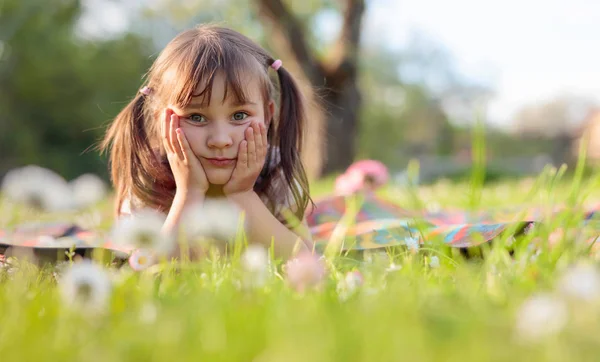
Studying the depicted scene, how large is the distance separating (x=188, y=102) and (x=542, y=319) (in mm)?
1442

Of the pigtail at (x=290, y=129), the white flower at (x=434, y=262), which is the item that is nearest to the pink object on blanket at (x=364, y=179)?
the pigtail at (x=290, y=129)

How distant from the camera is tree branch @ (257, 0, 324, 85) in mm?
8891

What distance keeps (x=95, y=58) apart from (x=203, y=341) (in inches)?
702

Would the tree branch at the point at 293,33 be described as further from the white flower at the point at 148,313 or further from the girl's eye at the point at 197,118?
the white flower at the point at 148,313

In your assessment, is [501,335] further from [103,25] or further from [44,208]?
[103,25]

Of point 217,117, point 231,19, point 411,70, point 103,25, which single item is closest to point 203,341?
point 217,117

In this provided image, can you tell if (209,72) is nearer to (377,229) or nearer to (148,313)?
(377,229)

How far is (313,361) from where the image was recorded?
0.66 metres

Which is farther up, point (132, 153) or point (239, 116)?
point (239, 116)

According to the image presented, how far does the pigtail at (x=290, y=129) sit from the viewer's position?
2.35m

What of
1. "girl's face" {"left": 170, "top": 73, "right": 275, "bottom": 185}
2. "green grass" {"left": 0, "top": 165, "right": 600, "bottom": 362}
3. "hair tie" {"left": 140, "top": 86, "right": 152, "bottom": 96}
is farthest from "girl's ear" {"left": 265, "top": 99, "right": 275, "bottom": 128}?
"green grass" {"left": 0, "top": 165, "right": 600, "bottom": 362}

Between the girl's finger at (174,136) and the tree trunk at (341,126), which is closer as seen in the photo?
the girl's finger at (174,136)

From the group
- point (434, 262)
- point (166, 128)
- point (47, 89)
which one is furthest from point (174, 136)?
point (47, 89)

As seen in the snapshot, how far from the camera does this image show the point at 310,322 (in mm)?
798
